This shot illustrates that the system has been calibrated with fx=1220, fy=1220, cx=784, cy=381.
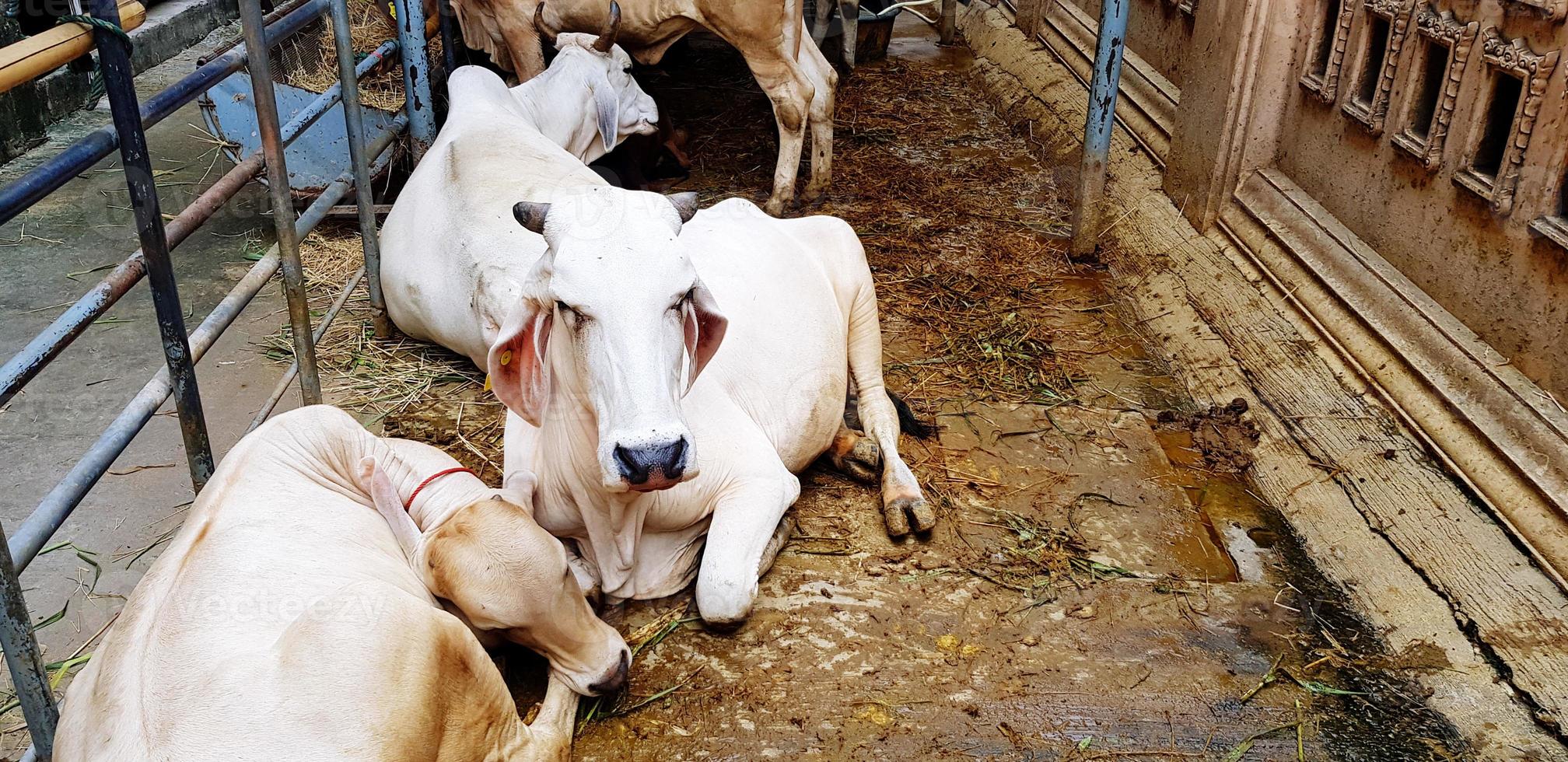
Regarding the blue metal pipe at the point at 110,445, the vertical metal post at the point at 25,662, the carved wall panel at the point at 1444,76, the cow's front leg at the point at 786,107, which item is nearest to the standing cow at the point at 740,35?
the cow's front leg at the point at 786,107

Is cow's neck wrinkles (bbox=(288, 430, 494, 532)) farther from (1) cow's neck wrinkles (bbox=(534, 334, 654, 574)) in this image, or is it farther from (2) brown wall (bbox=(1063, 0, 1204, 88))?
(2) brown wall (bbox=(1063, 0, 1204, 88))

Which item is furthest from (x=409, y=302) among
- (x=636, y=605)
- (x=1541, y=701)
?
(x=1541, y=701)

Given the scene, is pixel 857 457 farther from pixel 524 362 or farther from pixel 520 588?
pixel 520 588

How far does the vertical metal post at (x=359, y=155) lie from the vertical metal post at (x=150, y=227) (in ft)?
5.35

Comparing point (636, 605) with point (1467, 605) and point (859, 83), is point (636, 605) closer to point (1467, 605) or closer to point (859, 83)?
point (1467, 605)

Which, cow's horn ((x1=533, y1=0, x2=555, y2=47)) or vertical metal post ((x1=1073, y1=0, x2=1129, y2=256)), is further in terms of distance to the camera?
cow's horn ((x1=533, y1=0, x2=555, y2=47))

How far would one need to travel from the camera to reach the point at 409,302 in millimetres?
4691

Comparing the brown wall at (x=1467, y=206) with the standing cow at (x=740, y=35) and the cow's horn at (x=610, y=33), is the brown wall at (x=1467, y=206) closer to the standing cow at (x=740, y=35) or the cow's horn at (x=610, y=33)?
the standing cow at (x=740, y=35)

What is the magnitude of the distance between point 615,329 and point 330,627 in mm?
901

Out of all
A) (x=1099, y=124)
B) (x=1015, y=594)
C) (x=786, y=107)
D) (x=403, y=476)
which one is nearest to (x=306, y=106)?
(x=786, y=107)

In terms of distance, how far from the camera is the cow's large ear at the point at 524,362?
118 inches

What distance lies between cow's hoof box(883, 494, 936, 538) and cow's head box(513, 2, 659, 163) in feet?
9.17

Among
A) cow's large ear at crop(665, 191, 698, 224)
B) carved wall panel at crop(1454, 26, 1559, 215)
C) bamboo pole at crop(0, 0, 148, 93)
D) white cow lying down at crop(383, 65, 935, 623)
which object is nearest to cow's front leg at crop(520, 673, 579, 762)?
white cow lying down at crop(383, 65, 935, 623)

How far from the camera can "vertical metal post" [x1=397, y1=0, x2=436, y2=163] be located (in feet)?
17.4
